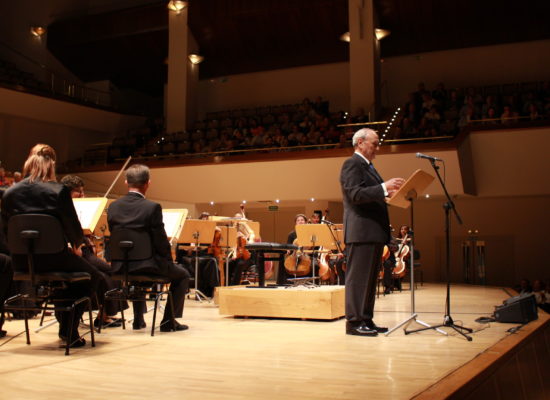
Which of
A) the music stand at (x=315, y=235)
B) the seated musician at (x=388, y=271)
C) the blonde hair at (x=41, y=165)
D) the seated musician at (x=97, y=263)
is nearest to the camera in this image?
the blonde hair at (x=41, y=165)

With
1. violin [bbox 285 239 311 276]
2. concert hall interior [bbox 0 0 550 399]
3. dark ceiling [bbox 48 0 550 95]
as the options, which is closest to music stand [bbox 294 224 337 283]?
violin [bbox 285 239 311 276]

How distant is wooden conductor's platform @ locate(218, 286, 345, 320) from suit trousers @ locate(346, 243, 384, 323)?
0.91 meters

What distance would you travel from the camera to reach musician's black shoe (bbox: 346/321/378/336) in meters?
3.85

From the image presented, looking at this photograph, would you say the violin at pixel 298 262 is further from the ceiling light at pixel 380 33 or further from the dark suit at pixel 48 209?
the ceiling light at pixel 380 33

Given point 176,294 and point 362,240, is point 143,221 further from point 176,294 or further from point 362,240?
point 362,240

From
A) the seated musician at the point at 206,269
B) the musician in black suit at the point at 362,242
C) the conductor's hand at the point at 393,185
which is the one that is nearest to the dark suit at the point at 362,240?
the musician in black suit at the point at 362,242

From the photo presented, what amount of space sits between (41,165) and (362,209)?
196 centimetres

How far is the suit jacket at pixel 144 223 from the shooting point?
150 inches

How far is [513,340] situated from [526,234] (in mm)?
11003

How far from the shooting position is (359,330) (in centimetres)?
388

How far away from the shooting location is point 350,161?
3.97 m

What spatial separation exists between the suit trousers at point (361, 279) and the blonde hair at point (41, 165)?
1905 mm

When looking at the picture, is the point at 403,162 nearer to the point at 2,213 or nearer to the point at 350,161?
the point at 350,161

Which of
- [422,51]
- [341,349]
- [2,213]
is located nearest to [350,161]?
[341,349]
